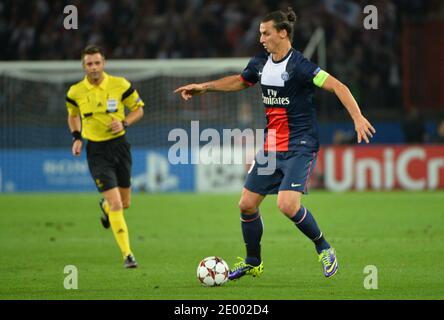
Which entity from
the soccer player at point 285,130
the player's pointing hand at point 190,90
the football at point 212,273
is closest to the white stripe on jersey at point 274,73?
the soccer player at point 285,130

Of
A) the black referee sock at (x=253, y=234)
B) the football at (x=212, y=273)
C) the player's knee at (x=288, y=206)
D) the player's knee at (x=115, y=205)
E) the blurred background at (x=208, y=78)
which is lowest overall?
the football at (x=212, y=273)

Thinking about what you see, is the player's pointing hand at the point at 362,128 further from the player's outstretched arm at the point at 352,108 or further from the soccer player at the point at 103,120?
the soccer player at the point at 103,120

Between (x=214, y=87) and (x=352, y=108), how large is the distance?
60.1 inches

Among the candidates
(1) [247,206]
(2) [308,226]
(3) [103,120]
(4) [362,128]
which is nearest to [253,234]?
(1) [247,206]

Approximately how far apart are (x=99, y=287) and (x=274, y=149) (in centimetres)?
204

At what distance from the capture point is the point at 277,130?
919cm

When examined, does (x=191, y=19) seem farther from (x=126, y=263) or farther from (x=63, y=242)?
(x=126, y=263)

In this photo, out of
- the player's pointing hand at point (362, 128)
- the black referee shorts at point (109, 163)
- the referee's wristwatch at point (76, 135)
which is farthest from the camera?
the referee's wristwatch at point (76, 135)

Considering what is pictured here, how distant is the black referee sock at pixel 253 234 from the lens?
9320 mm

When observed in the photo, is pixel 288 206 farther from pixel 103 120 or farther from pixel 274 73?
pixel 103 120

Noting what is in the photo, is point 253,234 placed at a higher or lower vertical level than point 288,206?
lower

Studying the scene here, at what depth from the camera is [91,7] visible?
2544 centimetres

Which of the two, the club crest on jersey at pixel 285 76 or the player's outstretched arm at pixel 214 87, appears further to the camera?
the player's outstretched arm at pixel 214 87

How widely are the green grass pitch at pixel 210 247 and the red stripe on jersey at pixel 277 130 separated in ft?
4.15
